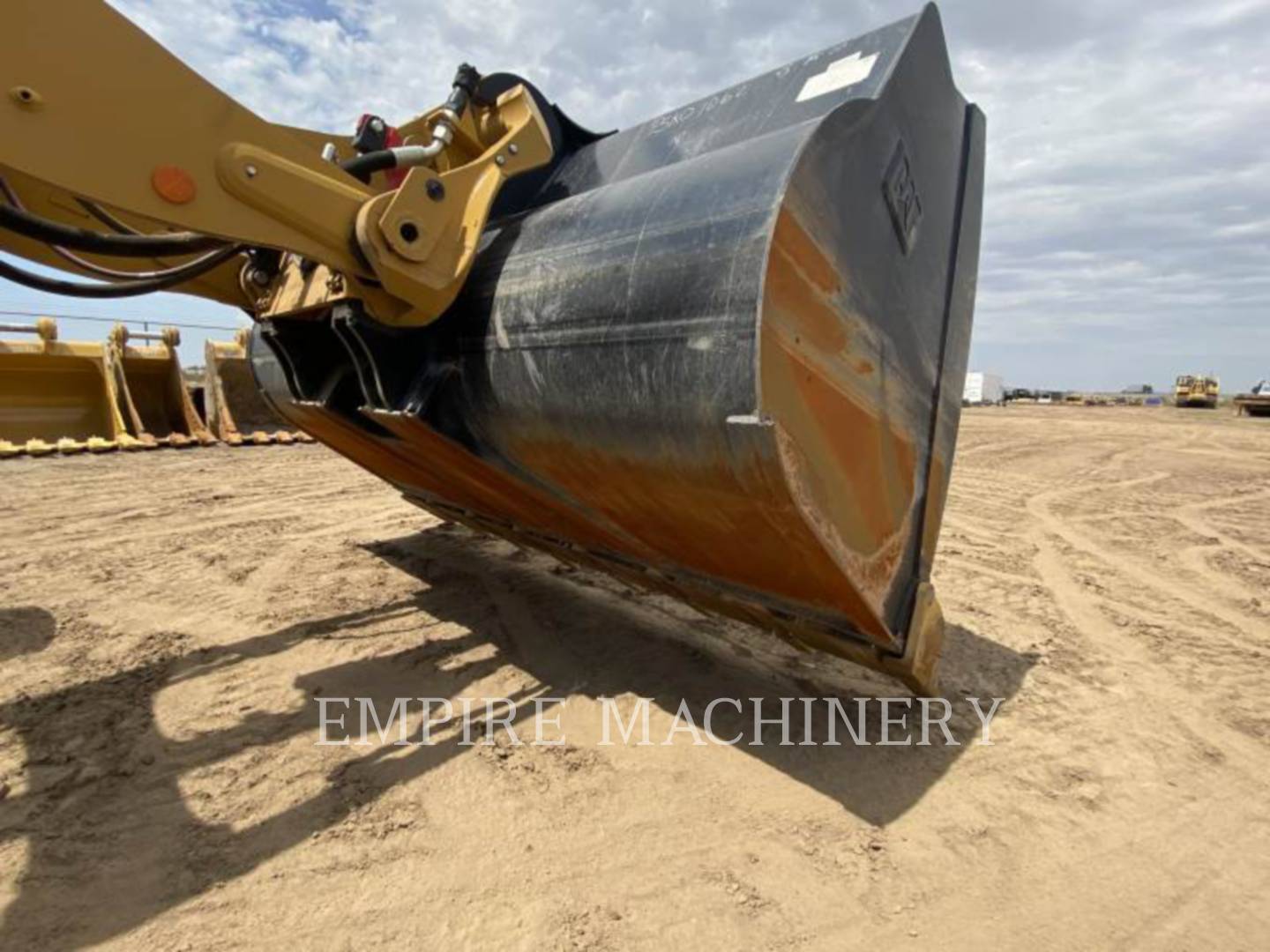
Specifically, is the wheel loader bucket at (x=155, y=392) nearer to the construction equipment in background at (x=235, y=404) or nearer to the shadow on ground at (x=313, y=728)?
the construction equipment in background at (x=235, y=404)

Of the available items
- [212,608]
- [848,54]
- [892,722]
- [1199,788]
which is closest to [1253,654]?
[1199,788]

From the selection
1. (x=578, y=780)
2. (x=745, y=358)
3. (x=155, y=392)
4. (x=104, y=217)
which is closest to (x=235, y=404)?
(x=155, y=392)

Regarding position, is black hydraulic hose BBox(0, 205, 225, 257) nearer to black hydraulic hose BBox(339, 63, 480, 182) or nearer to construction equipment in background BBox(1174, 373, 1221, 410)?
black hydraulic hose BBox(339, 63, 480, 182)

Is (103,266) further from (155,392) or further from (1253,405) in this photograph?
(1253,405)

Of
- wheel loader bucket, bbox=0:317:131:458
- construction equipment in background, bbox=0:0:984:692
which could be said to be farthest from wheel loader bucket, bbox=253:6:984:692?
wheel loader bucket, bbox=0:317:131:458

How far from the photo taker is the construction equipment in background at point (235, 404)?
10.2 meters

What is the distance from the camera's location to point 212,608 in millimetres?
3818

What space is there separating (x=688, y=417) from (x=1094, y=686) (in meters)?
2.47

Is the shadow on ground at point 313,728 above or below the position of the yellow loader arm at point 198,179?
below

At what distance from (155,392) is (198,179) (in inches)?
398

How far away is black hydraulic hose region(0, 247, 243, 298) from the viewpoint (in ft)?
7.80

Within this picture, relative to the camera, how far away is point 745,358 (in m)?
1.67

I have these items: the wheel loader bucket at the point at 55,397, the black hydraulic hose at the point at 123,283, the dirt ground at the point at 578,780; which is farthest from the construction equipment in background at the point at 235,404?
the black hydraulic hose at the point at 123,283

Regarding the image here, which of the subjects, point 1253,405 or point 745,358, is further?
point 1253,405
